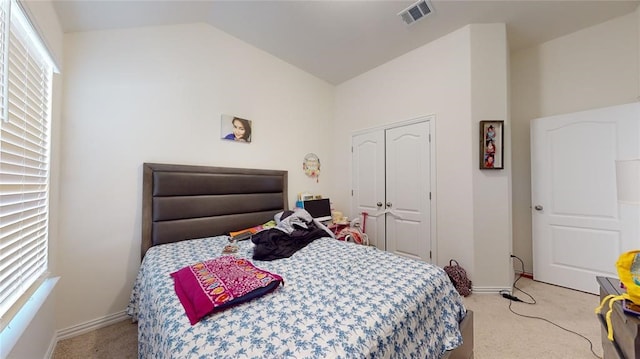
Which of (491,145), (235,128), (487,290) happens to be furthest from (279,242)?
(491,145)

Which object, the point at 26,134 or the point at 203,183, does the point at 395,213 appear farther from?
the point at 26,134

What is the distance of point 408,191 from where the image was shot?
310 cm

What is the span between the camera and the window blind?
1.08m

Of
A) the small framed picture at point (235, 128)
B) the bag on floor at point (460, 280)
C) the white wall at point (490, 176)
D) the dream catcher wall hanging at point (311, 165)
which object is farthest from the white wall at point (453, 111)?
the small framed picture at point (235, 128)

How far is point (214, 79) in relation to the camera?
2.59m

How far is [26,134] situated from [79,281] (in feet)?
4.10

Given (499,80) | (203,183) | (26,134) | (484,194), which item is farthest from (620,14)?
(26,134)

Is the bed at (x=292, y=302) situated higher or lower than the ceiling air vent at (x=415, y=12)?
lower

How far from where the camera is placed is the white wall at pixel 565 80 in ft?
7.88

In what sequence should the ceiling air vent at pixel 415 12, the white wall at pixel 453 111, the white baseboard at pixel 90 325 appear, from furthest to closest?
1. the white wall at pixel 453 111
2. the ceiling air vent at pixel 415 12
3. the white baseboard at pixel 90 325

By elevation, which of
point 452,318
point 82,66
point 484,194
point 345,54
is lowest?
point 452,318

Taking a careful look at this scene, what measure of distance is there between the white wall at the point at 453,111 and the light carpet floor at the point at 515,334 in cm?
39

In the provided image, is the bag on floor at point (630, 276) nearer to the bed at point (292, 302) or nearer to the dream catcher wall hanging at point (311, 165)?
the bed at point (292, 302)

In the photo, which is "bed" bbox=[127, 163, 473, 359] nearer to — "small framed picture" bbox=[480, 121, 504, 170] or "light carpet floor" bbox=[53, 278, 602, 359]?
"light carpet floor" bbox=[53, 278, 602, 359]
